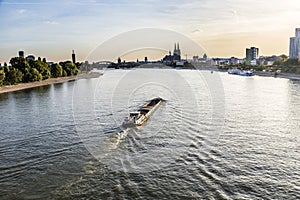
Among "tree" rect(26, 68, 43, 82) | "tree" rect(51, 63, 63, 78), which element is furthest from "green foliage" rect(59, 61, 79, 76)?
"tree" rect(26, 68, 43, 82)

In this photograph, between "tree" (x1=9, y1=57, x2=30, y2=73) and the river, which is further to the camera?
"tree" (x1=9, y1=57, x2=30, y2=73)

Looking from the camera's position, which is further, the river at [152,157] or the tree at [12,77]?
the tree at [12,77]

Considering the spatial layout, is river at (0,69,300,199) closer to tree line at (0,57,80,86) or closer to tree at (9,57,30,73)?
tree line at (0,57,80,86)

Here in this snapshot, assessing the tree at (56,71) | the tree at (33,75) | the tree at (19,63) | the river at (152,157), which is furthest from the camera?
the tree at (56,71)

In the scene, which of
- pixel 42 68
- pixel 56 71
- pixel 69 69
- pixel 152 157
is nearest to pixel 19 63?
pixel 42 68

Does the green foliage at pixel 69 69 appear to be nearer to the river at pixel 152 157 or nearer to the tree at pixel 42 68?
the tree at pixel 42 68

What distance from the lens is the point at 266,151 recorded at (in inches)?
311

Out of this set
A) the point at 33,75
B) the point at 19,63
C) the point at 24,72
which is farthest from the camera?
the point at 33,75

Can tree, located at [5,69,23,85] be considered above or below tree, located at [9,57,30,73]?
below

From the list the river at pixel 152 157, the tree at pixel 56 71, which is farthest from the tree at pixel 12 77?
the river at pixel 152 157

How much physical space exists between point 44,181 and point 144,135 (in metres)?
4.23

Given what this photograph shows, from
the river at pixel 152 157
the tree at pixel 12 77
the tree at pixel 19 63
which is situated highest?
the tree at pixel 19 63

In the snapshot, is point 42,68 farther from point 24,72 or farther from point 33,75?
→ point 24,72

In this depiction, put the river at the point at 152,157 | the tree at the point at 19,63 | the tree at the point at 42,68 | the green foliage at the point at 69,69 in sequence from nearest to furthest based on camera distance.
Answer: the river at the point at 152,157
the tree at the point at 19,63
the tree at the point at 42,68
the green foliage at the point at 69,69
